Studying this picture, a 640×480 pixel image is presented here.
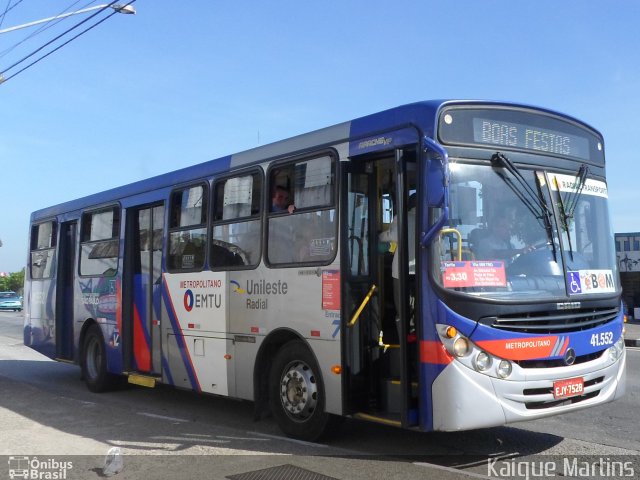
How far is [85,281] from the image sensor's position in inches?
473

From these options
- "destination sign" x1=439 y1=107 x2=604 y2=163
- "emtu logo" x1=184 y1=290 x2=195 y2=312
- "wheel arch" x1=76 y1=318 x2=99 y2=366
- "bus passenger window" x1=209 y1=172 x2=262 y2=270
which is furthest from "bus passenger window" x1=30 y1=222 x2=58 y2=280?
"destination sign" x1=439 y1=107 x2=604 y2=163

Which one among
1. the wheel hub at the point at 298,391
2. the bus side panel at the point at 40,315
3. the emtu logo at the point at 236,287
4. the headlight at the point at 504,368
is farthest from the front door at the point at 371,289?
the bus side panel at the point at 40,315

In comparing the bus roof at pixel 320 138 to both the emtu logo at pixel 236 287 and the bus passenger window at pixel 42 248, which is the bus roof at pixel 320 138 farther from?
the bus passenger window at pixel 42 248

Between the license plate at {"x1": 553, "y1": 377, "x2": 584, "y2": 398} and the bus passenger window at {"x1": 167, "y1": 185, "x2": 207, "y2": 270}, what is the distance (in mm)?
4693

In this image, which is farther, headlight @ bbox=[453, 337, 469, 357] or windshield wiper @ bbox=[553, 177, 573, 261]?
windshield wiper @ bbox=[553, 177, 573, 261]

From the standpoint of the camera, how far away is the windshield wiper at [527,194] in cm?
621

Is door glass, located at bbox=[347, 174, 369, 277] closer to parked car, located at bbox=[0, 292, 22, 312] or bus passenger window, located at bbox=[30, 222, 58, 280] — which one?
bus passenger window, located at bbox=[30, 222, 58, 280]

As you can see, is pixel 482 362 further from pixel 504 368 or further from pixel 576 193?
pixel 576 193

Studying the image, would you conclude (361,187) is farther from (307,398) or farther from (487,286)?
(307,398)

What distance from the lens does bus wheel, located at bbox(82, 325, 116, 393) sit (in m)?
11.4

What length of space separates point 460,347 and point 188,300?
14.7 ft

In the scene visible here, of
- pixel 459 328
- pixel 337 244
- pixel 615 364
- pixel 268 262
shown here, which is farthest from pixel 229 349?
pixel 615 364

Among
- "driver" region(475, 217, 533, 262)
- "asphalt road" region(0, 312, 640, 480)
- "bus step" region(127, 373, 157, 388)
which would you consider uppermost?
"driver" region(475, 217, 533, 262)

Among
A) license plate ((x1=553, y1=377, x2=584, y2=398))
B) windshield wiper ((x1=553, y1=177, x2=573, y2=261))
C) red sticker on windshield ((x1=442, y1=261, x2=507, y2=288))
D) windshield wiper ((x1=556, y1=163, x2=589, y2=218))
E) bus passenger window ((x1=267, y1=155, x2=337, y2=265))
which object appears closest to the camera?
red sticker on windshield ((x1=442, y1=261, x2=507, y2=288))
